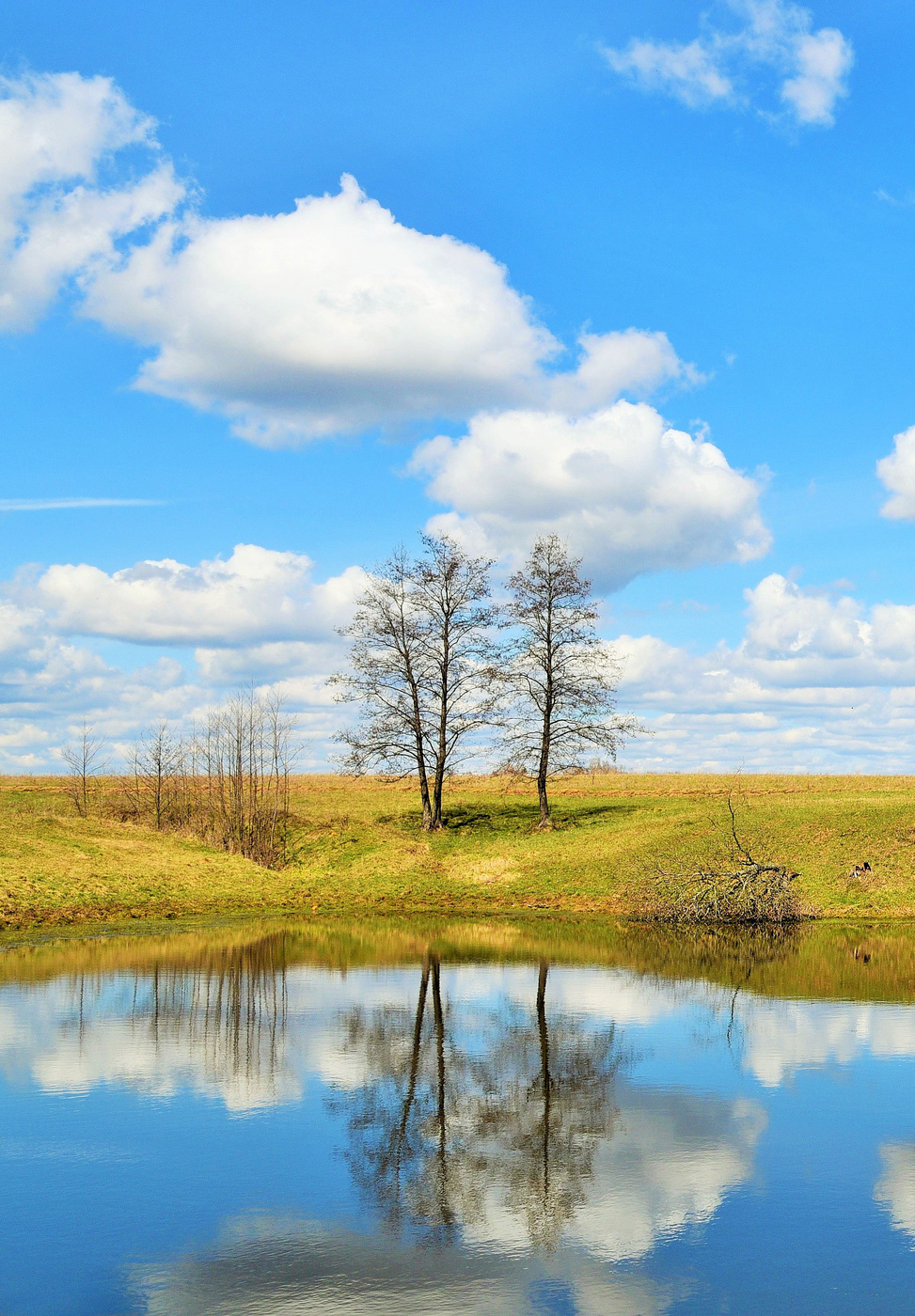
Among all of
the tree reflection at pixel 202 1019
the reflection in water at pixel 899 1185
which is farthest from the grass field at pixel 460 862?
the reflection in water at pixel 899 1185

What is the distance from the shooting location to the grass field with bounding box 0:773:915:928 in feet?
115

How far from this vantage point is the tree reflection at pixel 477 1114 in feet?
31.8

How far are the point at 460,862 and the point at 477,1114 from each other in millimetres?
31858

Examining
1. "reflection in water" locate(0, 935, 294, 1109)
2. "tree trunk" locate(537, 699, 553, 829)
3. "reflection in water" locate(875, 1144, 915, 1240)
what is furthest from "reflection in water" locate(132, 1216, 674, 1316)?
"tree trunk" locate(537, 699, 553, 829)

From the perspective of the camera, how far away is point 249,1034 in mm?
16672

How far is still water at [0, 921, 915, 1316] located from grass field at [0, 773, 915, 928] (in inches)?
529

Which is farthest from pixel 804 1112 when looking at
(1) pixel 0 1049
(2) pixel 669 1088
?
(1) pixel 0 1049

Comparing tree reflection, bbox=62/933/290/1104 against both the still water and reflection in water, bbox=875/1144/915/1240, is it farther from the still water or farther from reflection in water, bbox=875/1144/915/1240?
reflection in water, bbox=875/1144/915/1240

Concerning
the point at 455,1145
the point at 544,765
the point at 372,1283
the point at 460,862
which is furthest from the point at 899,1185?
the point at 544,765

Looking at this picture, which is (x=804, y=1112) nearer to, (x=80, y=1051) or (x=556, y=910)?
(x=80, y=1051)

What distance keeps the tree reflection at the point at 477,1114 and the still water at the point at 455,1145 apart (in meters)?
0.04

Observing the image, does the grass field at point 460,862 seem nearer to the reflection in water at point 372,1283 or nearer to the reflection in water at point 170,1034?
the reflection in water at point 170,1034

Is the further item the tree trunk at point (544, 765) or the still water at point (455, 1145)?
the tree trunk at point (544, 765)

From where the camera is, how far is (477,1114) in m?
12.4
